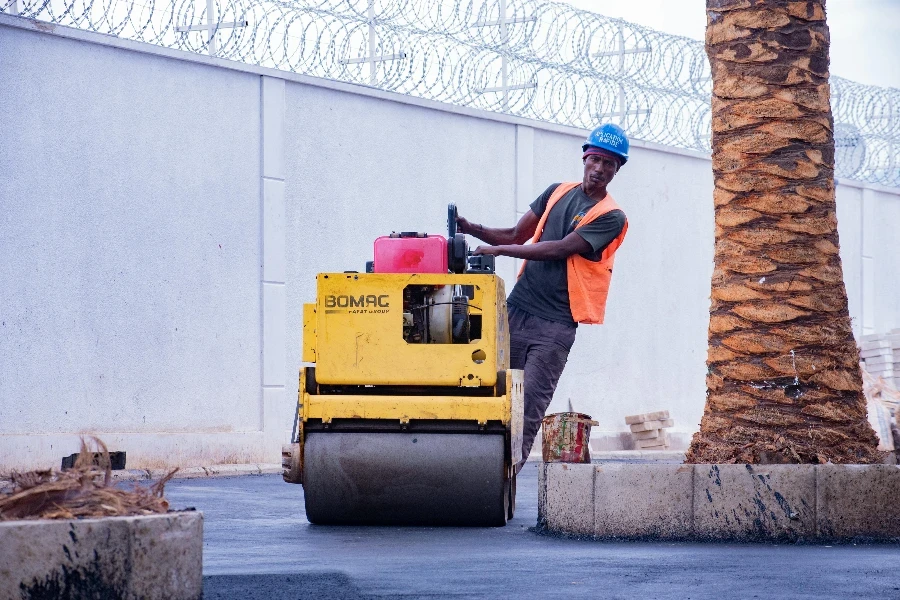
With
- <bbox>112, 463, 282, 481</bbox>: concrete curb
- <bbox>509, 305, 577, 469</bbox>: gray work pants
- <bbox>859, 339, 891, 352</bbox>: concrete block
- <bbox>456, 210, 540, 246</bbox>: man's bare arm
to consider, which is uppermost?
<bbox>456, 210, 540, 246</bbox>: man's bare arm

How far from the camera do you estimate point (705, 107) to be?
17438mm

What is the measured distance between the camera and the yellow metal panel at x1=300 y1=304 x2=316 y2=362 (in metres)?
7.97

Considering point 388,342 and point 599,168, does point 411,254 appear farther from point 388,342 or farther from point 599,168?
point 599,168

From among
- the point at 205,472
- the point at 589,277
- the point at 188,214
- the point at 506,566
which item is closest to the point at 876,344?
the point at 188,214

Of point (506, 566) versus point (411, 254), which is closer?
point (506, 566)

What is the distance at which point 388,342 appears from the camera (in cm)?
786

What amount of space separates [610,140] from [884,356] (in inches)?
422

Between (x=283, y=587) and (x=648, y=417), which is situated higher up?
(x=648, y=417)

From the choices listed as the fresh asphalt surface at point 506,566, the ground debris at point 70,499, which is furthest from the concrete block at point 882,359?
the ground debris at point 70,499

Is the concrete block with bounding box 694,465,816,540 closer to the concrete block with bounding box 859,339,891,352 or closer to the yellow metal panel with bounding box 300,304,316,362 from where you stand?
the yellow metal panel with bounding box 300,304,316,362

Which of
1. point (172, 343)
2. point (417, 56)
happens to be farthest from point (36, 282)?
point (417, 56)

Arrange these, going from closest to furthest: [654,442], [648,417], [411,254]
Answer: [411,254], [654,442], [648,417]

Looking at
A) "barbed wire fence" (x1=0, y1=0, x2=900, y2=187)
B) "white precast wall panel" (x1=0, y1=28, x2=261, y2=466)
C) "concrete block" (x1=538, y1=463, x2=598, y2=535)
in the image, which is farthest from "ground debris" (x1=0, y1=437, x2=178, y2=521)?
"barbed wire fence" (x1=0, y1=0, x2=900, y2=187)

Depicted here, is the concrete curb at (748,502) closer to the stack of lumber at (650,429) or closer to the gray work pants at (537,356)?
the gray work pants at (537,356)
